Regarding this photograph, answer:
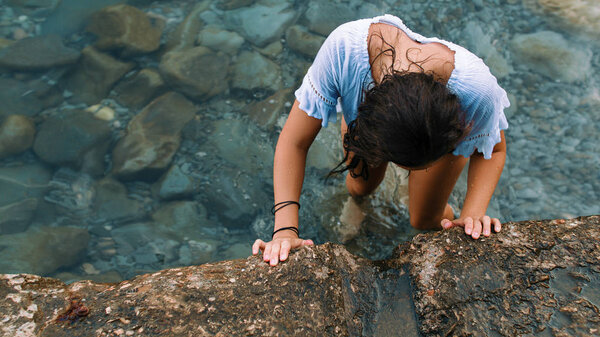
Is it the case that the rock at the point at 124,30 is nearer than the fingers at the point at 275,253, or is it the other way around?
the fingers at the point at 275,253

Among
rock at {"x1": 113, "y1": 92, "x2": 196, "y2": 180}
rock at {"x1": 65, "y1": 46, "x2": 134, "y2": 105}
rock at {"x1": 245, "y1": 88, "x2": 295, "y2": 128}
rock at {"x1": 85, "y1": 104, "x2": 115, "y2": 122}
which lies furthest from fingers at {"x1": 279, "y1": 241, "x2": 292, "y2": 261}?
rock at {"x1": 65, "y1": 46, "x2": 134, "y2": 105}

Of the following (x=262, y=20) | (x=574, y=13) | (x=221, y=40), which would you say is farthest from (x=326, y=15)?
(x=574, y=13)

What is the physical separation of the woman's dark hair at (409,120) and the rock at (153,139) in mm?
2619

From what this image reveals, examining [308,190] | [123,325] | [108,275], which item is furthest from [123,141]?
[123,325]

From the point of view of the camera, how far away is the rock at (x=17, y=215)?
3.42m

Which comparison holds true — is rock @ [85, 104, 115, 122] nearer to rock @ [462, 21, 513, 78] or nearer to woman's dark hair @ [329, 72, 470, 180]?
woman's dark hair @ [329, 72, 470, 180]

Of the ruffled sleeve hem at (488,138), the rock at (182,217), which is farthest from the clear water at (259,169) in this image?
the ruffled sleeve hem at (488,138)

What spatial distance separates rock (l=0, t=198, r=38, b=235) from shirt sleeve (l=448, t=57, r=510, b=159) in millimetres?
3301

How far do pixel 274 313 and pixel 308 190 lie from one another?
1892 mm

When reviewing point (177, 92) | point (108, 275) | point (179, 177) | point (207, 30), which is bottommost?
point (108, 275)

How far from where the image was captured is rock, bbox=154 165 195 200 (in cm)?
360

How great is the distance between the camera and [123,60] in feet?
13.8

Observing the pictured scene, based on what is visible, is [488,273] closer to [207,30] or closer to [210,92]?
[210,92]

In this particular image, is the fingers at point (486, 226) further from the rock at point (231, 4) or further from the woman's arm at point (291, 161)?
the rock at point (231, 4)
